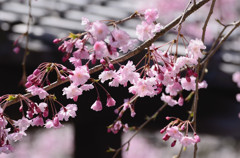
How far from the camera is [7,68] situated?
7.48 feet

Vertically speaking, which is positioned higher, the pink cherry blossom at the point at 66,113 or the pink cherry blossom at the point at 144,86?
the pink cherry blossom at the point at 144,86

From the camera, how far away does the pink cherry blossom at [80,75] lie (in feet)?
3.61

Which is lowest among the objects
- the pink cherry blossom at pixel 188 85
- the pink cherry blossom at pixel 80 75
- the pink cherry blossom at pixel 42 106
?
the pink cherry blossom at pixel 42 106

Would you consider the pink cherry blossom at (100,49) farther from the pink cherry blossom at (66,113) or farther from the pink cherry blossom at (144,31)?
the pink cherry blossom at (66,113)

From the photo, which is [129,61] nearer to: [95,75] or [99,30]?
[99,30]

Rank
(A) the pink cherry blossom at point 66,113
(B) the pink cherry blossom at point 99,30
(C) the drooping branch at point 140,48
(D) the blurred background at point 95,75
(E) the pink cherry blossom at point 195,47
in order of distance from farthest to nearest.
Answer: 1. (D) the blurred background at point 95,75
2. (A) the pink cherry blossom at point 66,113
3. (E) the pink cherry blossom at point 195,47
4. (C) the drooping branch at point 140,48
5. (B) the pink cherry blossom at point 99,30

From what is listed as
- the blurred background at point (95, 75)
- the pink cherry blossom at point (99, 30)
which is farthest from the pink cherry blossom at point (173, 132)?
the blurred background at point (95, 75)

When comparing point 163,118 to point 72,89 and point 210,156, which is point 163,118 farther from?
point 210,156

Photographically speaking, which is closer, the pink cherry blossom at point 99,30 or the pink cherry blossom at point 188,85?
the pink cherry blossom at point 99,30

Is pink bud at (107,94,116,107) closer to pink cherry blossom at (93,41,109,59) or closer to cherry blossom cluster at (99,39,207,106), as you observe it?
cherry blossom cluster at (99,39,207,106)

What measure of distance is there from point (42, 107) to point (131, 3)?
2851 mm

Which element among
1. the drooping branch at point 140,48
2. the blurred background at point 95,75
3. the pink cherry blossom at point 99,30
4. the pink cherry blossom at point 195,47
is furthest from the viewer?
the blurred background at point 95,75

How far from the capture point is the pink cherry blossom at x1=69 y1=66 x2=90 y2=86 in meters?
1.10

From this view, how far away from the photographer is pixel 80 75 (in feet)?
3.63
